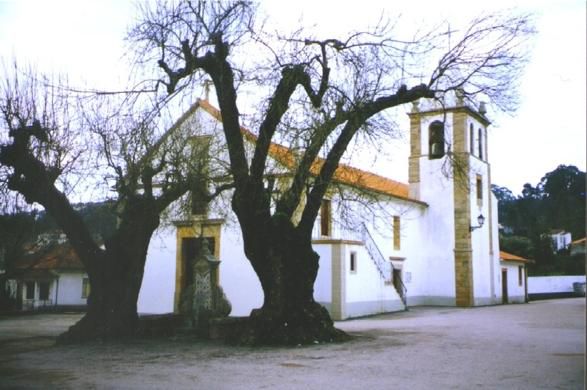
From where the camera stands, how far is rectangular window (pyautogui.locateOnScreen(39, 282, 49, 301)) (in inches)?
1358

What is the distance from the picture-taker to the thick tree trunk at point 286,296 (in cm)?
1270

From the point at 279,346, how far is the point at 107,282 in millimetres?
5045

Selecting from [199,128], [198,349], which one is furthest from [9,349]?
[199,128]

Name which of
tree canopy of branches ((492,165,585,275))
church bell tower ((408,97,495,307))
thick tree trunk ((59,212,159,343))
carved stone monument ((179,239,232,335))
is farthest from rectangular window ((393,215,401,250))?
thick tree trunk ((59,212,159,343))

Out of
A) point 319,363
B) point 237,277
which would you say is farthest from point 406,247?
point 319,363

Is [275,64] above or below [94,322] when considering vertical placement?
above

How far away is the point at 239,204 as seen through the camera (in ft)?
42.8

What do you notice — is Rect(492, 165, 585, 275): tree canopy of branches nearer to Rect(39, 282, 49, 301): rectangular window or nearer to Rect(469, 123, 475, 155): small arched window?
Rect(469, 123, 475, 155): small arched window

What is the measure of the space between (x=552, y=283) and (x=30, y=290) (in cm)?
3789

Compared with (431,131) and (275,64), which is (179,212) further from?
(431,131)

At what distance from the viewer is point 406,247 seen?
1191 inches

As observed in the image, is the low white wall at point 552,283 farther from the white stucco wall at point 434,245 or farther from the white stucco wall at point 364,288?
the white stucco wall at point 364,288

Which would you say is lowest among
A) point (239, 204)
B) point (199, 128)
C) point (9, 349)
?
point (9, 349)

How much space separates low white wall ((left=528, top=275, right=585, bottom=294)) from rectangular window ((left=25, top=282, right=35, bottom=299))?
114 ft
